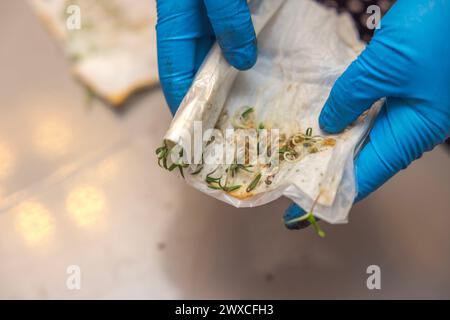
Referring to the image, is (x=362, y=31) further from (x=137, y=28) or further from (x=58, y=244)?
(x=58, y=244)

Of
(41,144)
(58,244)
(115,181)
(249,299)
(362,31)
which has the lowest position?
(249,299)

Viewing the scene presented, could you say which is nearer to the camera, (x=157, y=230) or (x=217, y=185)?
(x=217, y=185)

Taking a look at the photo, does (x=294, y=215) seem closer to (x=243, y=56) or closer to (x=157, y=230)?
(x=243, y=56)

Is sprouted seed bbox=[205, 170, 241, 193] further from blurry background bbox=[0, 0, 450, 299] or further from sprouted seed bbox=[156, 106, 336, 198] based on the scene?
blurry background bbox=[0, 0, 450, 299]

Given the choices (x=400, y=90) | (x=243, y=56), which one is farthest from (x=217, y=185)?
(x=400, y=90)

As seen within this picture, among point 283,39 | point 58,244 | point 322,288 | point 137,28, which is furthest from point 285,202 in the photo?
point 137,28

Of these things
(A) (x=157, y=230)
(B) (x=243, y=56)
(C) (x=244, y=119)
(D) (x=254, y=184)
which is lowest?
(A) (x=157, y=230)

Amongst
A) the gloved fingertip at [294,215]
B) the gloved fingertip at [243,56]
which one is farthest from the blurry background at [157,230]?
the gloved fingertip at [243,56]
